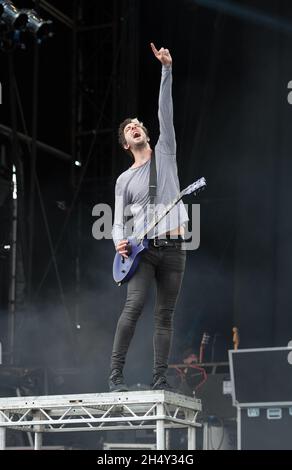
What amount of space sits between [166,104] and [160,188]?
1.33 feet

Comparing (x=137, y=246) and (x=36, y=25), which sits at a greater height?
(x=36, y=25)

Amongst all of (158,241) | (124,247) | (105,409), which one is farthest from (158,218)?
(105,409)

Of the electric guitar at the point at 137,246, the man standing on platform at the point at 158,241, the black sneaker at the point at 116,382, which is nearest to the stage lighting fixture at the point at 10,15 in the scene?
the man standing on platform at the point at 158,241

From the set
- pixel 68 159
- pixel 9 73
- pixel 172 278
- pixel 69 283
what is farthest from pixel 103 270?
pixel 172 278

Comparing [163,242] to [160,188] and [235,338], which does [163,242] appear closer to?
[160,188]

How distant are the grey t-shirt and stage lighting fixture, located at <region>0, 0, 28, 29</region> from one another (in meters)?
2.36

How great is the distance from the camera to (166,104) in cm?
Answer: 460

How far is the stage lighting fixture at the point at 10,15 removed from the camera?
21.8 feet

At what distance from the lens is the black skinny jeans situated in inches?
180

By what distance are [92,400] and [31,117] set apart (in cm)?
545

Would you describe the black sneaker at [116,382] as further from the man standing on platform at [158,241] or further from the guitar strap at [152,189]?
the guitar strap at [152,189]

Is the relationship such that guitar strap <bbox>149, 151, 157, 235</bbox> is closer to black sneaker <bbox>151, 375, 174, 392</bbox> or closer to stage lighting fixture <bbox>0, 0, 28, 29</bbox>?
black sneaker <bbox>151, 375, 174, 392</bbox>

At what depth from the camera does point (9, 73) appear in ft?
27.9
